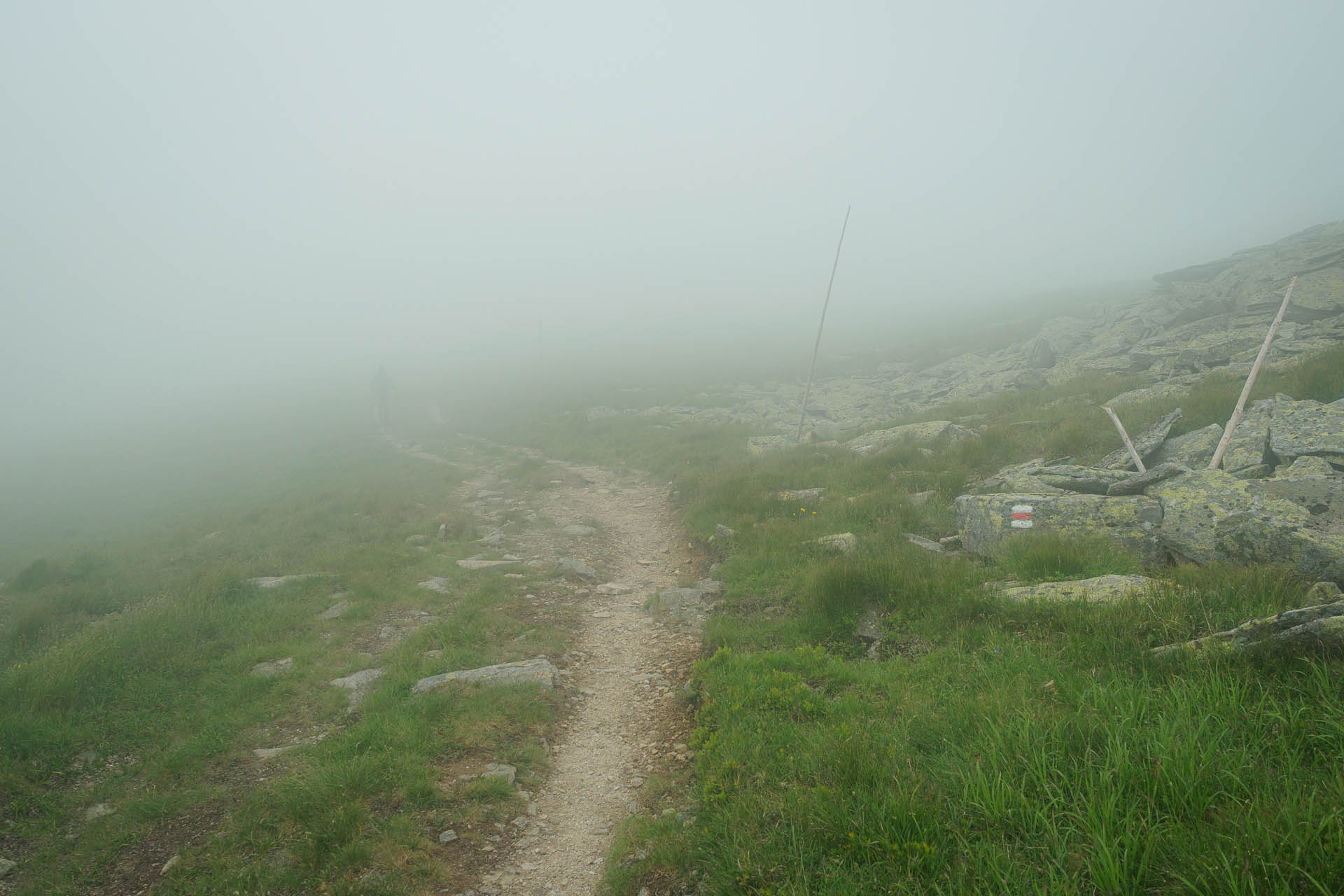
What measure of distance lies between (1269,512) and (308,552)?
1871 centimetres

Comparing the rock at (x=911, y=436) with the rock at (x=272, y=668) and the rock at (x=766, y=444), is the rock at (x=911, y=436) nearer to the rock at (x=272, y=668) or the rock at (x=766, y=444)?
the rock at (x=766, y=444)

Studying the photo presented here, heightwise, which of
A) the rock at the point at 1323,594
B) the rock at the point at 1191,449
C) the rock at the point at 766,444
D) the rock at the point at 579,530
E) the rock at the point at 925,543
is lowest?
the rock at the point at 579,530

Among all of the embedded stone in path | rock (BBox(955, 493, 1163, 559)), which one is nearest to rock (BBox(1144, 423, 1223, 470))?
rock (BBox(955, 493, 1163, 559))

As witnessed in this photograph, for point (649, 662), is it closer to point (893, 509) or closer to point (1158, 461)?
point (893, 509)

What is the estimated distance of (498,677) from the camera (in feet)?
27.1

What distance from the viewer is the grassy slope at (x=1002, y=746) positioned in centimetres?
305

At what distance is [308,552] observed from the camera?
14.8 metres

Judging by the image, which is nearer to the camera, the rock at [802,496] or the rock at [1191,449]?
the rock at [1191,449]

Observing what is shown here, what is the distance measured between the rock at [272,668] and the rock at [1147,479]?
1405 cm

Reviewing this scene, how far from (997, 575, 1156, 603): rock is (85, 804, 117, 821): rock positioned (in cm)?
1045

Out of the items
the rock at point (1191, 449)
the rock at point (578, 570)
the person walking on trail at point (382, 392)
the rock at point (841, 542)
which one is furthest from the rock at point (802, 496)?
the person walking on trail at point (382, 392)

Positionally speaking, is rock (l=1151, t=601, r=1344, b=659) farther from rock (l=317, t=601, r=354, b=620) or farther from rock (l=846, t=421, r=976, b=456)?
rock (l=317, t=601, r=354, b=620)

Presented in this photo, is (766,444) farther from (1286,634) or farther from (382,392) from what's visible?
(382,392)

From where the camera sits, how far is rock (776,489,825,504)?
1410cm
